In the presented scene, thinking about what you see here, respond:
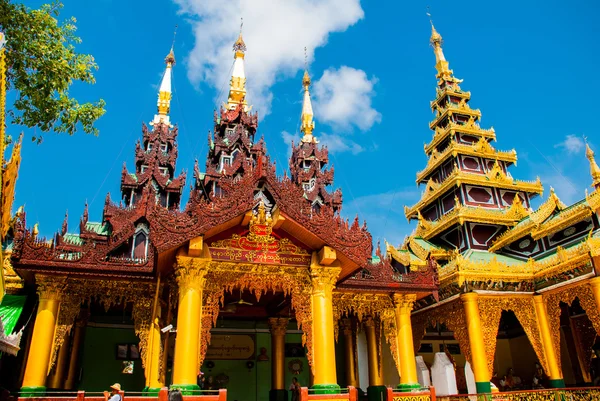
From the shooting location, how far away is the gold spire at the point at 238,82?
3369 cm

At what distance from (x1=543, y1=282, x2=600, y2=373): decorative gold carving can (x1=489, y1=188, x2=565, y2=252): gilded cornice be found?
12.3 feet

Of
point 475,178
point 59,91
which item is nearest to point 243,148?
point 475,178

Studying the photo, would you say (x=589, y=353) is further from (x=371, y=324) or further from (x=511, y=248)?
(x=371, y=324)

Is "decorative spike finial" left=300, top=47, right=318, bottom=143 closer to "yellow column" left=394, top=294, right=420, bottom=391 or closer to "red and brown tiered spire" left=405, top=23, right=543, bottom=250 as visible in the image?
"red and brown tiered spire" left=405, top=23, right=543, bottom=250

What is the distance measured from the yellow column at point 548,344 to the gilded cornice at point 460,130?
12384 millimetres

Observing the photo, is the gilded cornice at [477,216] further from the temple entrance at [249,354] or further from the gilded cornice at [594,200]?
the temple entrance at [249,354]

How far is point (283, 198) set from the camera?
11.4 m

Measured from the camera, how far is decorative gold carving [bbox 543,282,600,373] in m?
15.6

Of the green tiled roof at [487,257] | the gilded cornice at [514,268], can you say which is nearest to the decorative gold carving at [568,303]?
the gilded cornice at [514,268]

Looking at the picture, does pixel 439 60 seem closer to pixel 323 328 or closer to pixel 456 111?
pixel 456 111

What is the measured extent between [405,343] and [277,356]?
605 centimetres

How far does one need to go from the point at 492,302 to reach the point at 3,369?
16643mm

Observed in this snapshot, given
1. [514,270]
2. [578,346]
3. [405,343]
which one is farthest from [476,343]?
[578,346]

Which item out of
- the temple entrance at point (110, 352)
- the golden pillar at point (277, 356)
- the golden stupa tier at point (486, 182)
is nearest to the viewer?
the temple entrance at point (110, 352)
